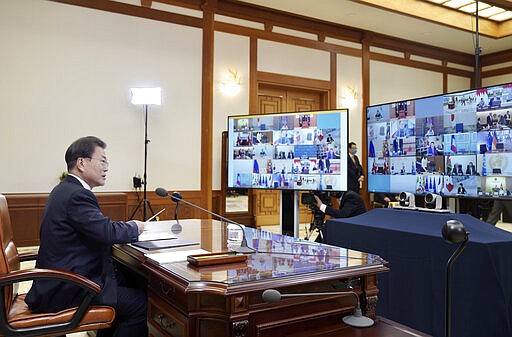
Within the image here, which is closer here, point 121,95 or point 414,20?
point 121,95

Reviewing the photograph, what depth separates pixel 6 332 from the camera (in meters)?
1.82

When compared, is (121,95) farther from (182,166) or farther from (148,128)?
(182,166)

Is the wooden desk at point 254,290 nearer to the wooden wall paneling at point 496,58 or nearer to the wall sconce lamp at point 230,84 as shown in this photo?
the wall sconce lamp at point 230,84

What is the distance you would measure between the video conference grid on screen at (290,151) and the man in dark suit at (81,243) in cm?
283

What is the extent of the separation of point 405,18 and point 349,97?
1.70 meters

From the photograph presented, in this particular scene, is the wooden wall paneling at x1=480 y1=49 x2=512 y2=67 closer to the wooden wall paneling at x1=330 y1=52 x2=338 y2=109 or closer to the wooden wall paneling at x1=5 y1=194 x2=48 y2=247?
the wooden wall paneling at x1=330 y1=52 x2=338 y2=109

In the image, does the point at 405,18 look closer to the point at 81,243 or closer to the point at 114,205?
the point at 114,205

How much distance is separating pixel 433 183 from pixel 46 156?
4720 mm

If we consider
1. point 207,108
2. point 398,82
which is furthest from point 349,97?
point 207,108

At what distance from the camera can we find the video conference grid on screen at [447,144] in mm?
3469

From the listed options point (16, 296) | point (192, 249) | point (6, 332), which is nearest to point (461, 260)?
point (192, 249)

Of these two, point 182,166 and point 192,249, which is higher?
point 182,166

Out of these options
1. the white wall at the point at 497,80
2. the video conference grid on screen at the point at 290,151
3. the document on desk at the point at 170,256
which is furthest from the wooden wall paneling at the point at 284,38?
the document on desk at the point at 170,256

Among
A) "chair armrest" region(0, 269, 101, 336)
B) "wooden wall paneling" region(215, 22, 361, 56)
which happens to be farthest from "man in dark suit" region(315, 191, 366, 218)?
"wooden wall paneling" region(215, 22, 361, 56)
